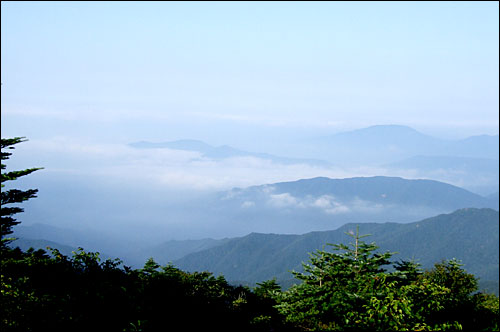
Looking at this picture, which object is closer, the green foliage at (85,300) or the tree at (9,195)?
the green foliage at (85,300)

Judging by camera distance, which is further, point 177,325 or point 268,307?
point 268,307

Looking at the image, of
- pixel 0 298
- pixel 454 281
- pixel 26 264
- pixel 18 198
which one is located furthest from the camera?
pixel 454 281

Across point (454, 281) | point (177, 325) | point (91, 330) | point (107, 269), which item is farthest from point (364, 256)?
point (454, 281)

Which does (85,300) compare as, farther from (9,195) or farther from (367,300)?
(9,195)

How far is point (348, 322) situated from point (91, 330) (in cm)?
1144

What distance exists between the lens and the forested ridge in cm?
1750

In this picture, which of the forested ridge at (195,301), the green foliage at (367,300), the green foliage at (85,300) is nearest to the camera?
the green foliage at (85,300)

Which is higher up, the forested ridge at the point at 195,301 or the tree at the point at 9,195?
the tree at the point at 9,195

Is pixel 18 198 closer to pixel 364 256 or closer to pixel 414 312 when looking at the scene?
pixel 364 256

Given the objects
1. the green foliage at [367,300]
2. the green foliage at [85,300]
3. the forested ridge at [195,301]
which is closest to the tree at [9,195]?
the forested ridge at [195,301]

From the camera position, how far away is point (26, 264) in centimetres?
2186

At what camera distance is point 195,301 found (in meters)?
31.1

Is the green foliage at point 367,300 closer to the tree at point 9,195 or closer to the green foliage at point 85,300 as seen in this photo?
the green foliage at point 85,300

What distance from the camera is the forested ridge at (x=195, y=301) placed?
1750cm
